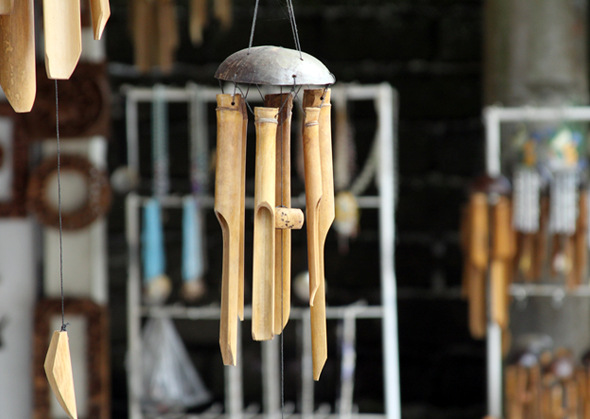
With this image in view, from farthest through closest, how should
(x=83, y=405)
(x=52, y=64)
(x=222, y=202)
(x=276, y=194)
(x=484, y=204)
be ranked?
Answer: (x=83, y=405)
(x=484, y=204)
(x=276, y=194)
(x=222, y=202)
(x=52, y=64)

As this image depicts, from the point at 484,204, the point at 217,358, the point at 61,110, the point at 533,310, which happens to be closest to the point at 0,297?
the point at 61,110

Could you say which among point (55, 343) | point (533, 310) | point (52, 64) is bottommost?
point (533, 310)

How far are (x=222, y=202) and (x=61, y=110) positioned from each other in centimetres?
181

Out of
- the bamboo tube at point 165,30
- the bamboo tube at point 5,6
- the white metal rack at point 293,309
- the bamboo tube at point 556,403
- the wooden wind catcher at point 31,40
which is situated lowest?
the bamboo tube at point 556,403

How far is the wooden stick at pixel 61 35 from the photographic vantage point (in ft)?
3.88

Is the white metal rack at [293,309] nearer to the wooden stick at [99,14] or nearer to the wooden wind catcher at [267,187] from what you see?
the wooden wind catcher at [267,187]

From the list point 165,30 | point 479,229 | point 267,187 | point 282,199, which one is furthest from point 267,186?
point 165,30

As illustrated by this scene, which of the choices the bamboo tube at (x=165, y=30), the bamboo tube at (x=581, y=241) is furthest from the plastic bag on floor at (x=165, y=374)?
the bamboo tube at (x=581, y=241)

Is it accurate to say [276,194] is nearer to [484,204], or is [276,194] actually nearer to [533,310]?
[484,204]

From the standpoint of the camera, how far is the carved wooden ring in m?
2.91

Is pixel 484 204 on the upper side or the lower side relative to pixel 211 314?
upper

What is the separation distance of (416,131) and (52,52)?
2.40m

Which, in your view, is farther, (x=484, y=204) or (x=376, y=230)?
(x=376, y=230)

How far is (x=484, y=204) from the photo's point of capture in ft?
Result: 9.07
